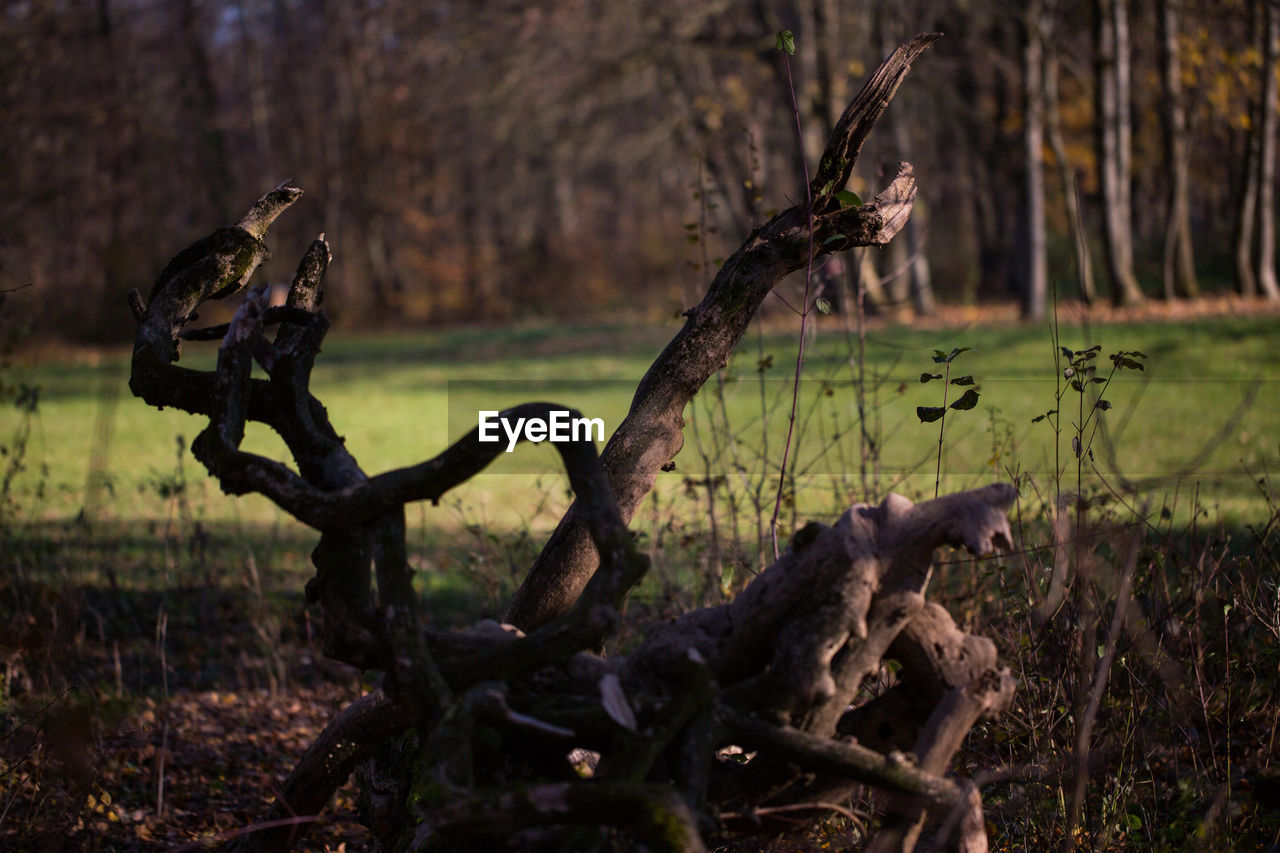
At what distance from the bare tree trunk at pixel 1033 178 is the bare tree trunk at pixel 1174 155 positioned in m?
2.05

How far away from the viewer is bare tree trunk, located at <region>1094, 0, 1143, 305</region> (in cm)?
1925

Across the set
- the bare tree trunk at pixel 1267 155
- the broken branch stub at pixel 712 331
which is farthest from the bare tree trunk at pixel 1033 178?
A: the broken branch stub at pixel 712 331

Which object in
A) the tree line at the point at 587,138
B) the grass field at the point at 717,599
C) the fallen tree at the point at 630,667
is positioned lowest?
the grass field at the point at 717,599

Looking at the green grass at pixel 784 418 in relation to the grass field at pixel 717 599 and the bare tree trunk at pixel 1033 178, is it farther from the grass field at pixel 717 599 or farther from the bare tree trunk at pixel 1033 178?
the bare tree trunk at pixel 1033 178

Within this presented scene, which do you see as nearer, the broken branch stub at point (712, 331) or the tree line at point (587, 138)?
the broken branch stub at point (712, 331)

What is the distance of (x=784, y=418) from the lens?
10461 mm

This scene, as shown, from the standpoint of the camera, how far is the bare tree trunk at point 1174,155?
19.0m

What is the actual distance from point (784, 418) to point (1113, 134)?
1350 centimetres

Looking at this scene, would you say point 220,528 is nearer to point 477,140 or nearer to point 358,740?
point 358,740

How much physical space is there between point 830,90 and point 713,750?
63.7ft

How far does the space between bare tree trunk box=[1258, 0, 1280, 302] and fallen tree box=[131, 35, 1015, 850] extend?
17.0m

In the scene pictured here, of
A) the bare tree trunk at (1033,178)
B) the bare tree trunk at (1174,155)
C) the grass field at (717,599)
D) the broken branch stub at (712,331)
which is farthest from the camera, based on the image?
the bare tree trunk at (1033,178)

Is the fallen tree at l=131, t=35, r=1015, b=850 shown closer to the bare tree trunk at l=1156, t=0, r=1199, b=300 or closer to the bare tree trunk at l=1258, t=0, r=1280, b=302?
the bare tree trunk at l=1258, t=0, r=1280, b=302

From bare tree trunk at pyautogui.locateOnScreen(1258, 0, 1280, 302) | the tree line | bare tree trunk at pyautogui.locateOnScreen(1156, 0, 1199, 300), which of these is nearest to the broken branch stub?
the tree line
